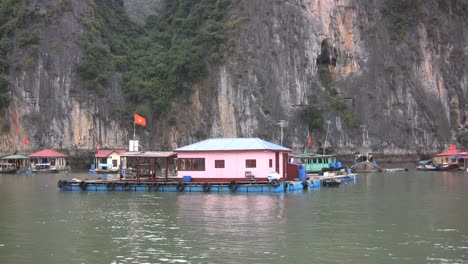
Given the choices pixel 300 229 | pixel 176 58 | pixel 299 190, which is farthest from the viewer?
pixel 176 58

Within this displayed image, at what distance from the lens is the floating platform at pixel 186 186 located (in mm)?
42500

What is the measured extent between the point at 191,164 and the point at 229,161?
9.00 ft

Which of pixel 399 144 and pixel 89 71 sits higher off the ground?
pixel 89 71

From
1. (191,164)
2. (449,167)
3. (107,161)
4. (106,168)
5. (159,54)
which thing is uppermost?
(159,54)

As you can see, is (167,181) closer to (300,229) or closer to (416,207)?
(416,207)

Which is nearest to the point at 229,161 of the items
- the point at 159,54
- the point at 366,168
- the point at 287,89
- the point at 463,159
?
the point at 366,168

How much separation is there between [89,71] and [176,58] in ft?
43.8

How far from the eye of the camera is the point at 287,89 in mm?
97188

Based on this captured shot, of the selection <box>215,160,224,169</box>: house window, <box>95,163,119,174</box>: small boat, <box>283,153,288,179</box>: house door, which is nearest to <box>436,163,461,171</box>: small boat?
<box>283,153,288,179</box>: house door

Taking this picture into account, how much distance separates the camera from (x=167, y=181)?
4609cm

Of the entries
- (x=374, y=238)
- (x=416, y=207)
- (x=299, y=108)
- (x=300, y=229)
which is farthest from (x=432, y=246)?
(x=299, y=108)

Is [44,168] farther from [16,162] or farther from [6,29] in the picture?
[6,29]

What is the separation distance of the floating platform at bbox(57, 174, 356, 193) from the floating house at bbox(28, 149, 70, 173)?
127 feet

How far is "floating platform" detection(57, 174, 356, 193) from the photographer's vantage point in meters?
42.5
